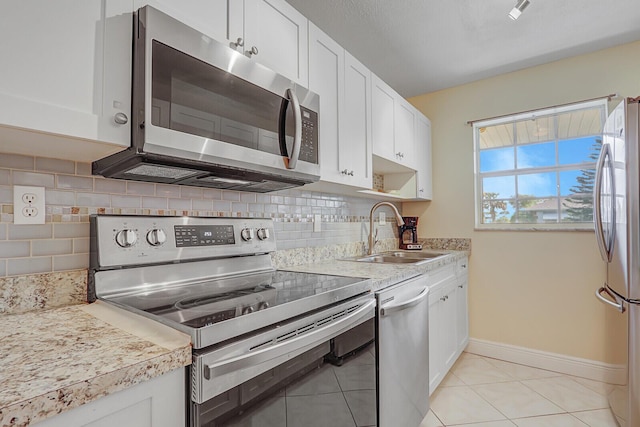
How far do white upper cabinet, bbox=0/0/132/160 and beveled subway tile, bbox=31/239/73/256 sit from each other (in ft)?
0.92

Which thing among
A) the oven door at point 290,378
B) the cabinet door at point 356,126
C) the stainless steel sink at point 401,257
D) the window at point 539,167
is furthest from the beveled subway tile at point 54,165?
the window at point 539,167

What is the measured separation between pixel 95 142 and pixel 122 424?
A: 69 centimetres

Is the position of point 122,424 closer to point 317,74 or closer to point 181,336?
point 181,336

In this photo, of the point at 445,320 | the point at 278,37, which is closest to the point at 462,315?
the point at 445,320

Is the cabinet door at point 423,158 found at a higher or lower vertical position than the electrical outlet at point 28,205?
higher

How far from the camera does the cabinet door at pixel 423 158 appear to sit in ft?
9.52

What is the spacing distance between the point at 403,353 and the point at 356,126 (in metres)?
1.27

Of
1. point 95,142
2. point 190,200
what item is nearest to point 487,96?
point 190,200

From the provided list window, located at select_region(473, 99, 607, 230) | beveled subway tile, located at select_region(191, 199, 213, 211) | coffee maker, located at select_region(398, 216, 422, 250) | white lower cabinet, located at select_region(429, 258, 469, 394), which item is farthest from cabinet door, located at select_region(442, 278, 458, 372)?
beveled subway tile, located at select_region(191, 199, 213, 211)

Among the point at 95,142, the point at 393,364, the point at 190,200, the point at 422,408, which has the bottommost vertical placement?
the point at 422,408

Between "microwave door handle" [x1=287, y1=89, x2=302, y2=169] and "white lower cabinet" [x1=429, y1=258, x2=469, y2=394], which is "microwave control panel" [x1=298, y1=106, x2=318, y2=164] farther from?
"white lower cabinet" [x1=429, y1=258, x2=469, y2=394]

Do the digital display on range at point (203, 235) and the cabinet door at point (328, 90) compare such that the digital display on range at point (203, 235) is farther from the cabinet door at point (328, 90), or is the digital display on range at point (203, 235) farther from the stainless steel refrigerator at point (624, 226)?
the stainless steel refrigerator at point (624, 226)

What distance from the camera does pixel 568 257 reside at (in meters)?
2.55

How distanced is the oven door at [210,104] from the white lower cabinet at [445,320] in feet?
4.26
